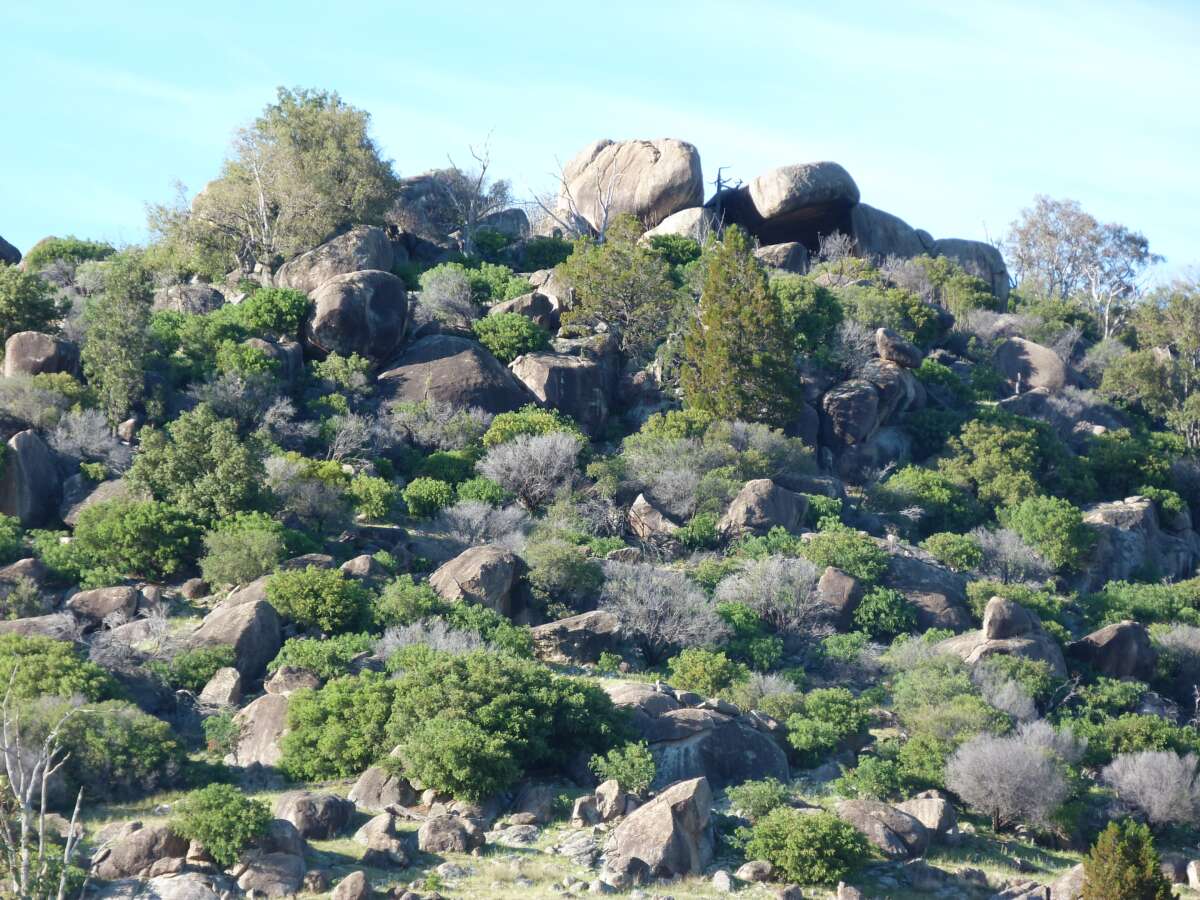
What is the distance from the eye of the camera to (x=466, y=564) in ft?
109

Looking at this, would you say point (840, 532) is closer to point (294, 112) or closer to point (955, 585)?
point (955, 585)

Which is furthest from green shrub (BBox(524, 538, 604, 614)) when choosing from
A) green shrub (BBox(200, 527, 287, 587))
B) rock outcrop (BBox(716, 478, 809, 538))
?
rock outcrop (BBox(716, 478, 809, 538))

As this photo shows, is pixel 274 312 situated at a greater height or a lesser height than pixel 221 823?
greater

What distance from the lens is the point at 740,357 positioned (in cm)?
4678

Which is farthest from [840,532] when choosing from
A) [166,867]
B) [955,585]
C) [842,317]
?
[166,867]

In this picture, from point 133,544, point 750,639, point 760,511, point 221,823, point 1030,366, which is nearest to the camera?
point 221,823

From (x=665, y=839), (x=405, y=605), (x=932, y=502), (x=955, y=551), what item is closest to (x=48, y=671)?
(x=405, y=605)

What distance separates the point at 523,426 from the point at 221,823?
24.5m

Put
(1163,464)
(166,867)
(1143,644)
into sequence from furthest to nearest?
(1163,464) < (1143,644) < (166,867)

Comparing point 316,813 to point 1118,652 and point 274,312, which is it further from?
point 274,312

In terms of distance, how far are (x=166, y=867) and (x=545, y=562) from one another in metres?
15.0

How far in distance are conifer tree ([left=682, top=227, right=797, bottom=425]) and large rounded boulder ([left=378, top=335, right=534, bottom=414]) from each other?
5688 millimetres

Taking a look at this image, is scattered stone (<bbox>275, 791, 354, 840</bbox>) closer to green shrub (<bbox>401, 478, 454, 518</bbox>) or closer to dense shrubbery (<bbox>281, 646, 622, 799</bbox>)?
dense shrubbery (<bbox>281, 646, 622, 799</bbox>)

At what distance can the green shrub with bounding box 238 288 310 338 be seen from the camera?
154ft
